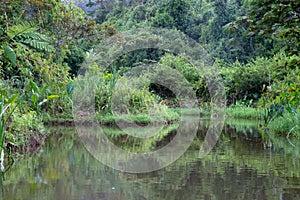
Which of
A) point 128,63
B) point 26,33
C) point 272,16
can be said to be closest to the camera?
point 272,16

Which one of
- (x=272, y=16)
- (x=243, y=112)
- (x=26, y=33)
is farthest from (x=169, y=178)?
(x=243, y=112)

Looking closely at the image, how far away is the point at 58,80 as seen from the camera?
436 inches

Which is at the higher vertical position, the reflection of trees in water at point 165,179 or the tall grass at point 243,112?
the tall grass at point 243,112

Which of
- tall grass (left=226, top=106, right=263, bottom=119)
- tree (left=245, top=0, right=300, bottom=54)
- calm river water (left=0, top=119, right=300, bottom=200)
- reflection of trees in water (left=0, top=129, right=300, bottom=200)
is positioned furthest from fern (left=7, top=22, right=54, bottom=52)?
tall grass (left=226, top=106, right=263, bottom=119)

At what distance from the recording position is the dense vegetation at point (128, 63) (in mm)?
6383

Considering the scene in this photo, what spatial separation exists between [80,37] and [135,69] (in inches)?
408

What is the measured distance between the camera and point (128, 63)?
80.9 ft

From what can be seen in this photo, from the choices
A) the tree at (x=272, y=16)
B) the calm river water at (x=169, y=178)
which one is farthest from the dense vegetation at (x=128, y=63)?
the calm river water at (x=169, y=178)

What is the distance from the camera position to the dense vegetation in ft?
20.9

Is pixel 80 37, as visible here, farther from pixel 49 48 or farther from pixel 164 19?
pixel 164 19

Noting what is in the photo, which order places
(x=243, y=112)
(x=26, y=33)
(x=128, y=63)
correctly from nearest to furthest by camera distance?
(x=26, y=33), (x=243, y=112), (x=128, y=63)

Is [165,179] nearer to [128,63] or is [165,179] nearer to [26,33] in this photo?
[26,33]

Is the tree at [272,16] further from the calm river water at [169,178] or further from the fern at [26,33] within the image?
the fern at [26,33]

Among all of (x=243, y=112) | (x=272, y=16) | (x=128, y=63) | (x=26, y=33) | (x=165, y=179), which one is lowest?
(x=165, y=179)
